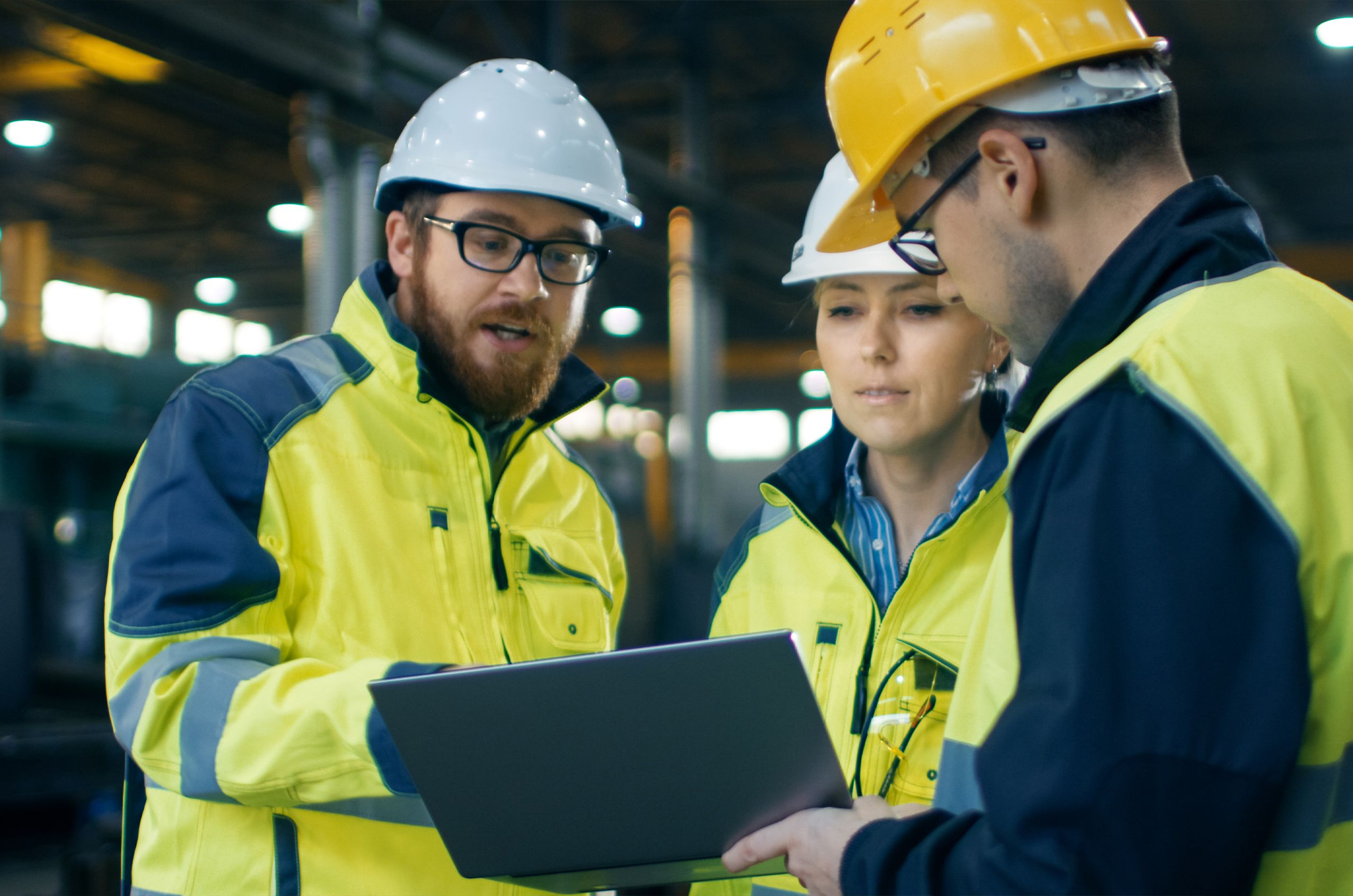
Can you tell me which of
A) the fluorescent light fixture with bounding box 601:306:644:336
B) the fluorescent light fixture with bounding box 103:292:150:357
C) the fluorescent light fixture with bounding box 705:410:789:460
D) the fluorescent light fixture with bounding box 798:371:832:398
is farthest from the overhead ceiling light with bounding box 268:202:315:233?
the fluorescent light fixture with bounding box 798:371:832:398

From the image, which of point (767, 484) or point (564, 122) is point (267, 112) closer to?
point (564, 122)

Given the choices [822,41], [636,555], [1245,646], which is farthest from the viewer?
[822,41]

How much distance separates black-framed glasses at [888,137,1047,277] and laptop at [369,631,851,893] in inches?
20.6

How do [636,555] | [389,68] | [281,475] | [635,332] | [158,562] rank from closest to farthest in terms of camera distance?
[158,562]
[281,475]
[389,68]
[636,555]
[635,332]

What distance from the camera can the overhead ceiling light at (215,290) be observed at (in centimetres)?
2061

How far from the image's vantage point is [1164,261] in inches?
47.2

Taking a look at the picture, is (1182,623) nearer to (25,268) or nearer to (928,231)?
(928,231)

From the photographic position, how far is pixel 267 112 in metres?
5.99

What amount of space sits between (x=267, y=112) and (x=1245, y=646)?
585 centimetres

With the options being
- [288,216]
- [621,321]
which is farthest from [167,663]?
[621,321]

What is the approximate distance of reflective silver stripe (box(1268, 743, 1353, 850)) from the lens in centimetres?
109

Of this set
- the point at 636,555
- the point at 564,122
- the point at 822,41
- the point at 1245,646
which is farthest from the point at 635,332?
the point at 1245,646

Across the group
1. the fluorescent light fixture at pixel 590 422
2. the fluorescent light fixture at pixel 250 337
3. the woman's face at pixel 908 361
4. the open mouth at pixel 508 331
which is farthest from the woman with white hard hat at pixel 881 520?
the fluorescent light fixture at pixel 590 422

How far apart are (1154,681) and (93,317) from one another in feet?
58.9
